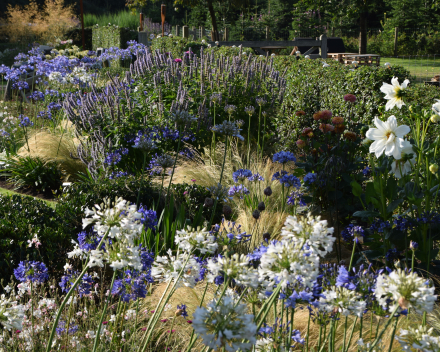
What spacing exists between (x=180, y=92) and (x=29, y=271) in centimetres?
357

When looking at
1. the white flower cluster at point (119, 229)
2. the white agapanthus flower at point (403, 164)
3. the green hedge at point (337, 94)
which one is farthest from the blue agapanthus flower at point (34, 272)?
the green hedge at point (337, 94)

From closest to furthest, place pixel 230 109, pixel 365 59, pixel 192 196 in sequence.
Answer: pixel 192 196
pixel 230 109
pixel 365 59

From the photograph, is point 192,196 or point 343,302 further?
point 192,196

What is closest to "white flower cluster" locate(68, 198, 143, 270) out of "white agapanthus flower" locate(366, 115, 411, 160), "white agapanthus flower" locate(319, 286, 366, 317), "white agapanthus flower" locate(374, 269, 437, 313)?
"white agapanthus flower" locate(319, 286, 366, 317)

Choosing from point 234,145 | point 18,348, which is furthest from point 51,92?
point 18,348

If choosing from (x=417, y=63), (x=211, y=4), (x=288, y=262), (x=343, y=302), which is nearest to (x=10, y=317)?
(x=288, y=262)

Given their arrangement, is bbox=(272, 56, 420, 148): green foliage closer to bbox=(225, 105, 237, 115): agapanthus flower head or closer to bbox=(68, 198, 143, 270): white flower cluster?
bbox=(225, 105, 237, 115): agapanthus flower head

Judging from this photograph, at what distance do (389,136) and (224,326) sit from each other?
56.3 inches

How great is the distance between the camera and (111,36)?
2094cm

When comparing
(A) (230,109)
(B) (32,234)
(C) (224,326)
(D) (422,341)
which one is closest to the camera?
(C) (224,326)

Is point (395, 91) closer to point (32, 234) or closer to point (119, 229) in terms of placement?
point (119, 229)

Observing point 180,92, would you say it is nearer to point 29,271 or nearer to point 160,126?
point 160,126

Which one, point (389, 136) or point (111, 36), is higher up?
point (111, 36)

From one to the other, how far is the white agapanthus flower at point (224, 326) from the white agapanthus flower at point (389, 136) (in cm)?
134
